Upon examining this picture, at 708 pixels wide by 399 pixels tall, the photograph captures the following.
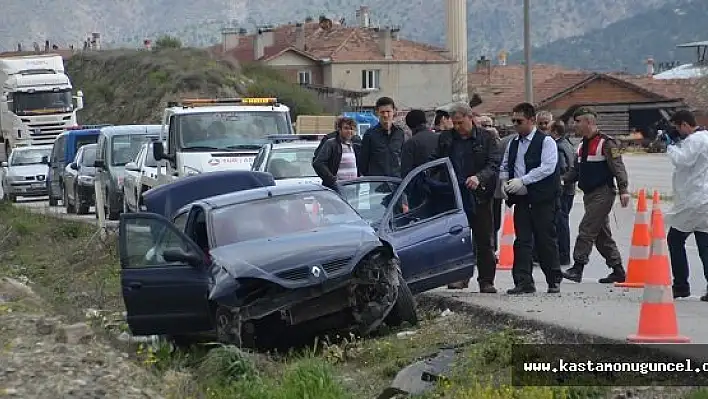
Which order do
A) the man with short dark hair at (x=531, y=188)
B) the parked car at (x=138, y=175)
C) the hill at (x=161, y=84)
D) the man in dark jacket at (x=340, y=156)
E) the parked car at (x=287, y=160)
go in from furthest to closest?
the hill at (x=161, y=84), the parked car at (x=138, y=175), the parked car at (x=287, y=160), the man in dark jacket at (x=340, y=156), the man with short dark hair at (x=531, y=188)

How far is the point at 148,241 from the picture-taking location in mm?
12148

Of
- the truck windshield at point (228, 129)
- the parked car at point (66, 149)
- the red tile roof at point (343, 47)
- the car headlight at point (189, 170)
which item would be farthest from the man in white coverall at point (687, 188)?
the red tile roof at point (343, 47)

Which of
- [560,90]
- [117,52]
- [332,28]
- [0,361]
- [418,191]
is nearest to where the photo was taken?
[0,361]

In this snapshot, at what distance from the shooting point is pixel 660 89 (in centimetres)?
8856

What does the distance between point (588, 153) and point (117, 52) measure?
68271 millimetres

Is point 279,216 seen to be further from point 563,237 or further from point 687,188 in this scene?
point 563,237

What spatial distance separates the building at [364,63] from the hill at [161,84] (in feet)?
45.7

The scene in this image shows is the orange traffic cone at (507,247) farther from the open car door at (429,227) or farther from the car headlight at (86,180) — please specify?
the car headlight at (86,180)

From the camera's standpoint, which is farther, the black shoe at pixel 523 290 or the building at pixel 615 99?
the building at pixel 615 99

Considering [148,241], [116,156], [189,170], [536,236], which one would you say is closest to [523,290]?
[536,236]

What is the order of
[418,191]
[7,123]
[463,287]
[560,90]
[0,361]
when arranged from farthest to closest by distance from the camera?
1. [560,90]
2. [7,123]
3. [463,287]
4. [418,191]
5. [0,361]

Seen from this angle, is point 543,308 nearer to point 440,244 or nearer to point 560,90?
point 440,244

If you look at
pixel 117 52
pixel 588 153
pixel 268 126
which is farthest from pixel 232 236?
pixel 117 52

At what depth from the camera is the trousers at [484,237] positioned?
43.8ft
